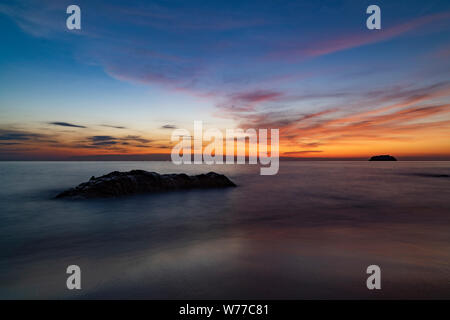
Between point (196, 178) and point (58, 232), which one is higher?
point (196, 178)

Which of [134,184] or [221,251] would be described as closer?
[221,251]

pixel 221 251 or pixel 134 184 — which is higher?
pixel 134 184

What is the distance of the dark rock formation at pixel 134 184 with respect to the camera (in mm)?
14344

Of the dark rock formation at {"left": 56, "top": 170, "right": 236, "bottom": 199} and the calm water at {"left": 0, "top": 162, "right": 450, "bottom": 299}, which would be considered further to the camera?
the dark rock formation at {"left": 56, "top": 170, "right": 236, "bottom": 199}

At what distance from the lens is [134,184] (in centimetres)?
1633

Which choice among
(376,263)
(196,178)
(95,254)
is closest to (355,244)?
(376,263)

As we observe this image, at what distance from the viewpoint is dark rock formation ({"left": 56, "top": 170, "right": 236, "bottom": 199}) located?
1434cm

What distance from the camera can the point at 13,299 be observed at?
4090 millimetres

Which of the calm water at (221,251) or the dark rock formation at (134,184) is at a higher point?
the dark rock formation at (134,184)

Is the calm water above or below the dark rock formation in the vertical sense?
below

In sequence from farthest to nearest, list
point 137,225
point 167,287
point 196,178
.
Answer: point 196,178 → point 137,225 → point 167,287

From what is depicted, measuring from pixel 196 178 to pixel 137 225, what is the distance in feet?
37.2

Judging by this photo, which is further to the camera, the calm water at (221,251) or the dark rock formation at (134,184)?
the dark rock formation at (134,184)
